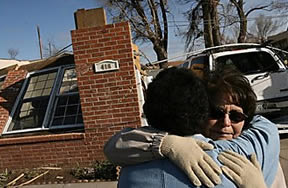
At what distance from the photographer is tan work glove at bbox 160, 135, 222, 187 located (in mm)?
1127

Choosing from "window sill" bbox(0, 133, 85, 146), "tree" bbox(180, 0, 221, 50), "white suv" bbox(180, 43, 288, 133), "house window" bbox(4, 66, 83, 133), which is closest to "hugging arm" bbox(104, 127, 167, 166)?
"window sill" bbox(0, 133, 85, 146)

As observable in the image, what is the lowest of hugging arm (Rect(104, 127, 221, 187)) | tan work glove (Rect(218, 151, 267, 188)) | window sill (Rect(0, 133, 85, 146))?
window sill (Rect(0, 133, 85, 146))

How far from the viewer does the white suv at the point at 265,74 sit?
7.24 m

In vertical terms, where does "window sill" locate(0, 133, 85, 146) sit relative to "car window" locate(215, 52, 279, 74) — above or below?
below

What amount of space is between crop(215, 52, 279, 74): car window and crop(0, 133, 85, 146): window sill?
3.63 metres

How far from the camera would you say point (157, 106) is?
124 cm

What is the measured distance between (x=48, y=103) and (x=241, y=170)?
22.1 feet

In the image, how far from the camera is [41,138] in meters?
6.40

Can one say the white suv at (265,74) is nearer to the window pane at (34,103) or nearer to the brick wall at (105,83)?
the brick wall at (105,83)

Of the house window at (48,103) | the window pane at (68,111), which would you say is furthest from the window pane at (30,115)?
the window pane at (68,111)

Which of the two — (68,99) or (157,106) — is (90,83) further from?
(157,106)

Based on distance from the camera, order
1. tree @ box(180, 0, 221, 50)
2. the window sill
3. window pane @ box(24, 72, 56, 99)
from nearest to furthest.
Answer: the window sill < window pane @ box(24, 72, 56, 99) < tree @ box(180, 0, 221, 50)

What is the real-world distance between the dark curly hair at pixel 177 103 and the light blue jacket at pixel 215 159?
3.5 inches

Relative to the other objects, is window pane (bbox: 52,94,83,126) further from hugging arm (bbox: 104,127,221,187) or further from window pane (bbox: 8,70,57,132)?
hugging arm (bbox: 104,127,221,187)
